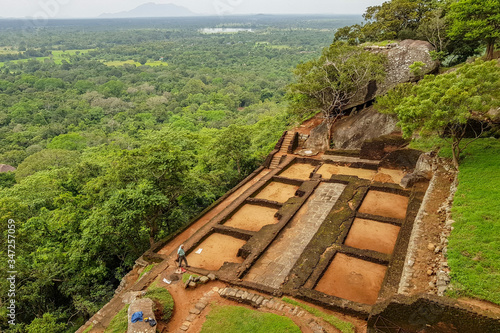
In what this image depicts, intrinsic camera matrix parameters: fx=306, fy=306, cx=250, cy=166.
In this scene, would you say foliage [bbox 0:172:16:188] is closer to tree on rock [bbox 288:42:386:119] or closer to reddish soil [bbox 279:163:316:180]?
reddish soil [bbox 279:163:316:180]

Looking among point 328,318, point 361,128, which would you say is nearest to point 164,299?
point 328,318

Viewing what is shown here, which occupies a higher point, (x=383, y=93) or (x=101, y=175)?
(x=383, y=93)

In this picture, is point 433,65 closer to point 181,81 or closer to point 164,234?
point 164,234

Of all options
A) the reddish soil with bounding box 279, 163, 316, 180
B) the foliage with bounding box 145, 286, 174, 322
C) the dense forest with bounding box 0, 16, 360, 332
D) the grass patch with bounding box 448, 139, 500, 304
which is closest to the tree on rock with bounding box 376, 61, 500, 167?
the grass patch with bounding box 448, 139, 500, 304

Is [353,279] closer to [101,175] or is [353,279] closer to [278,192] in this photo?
[278,192]

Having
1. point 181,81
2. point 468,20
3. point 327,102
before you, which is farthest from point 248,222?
point 181,81

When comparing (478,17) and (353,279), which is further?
(478,17)

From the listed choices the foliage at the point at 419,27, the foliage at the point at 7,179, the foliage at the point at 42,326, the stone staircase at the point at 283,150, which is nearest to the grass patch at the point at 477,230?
the stone staircase at the point at 283,150
